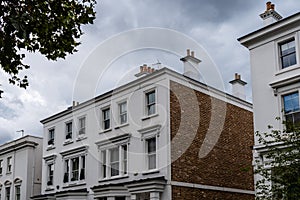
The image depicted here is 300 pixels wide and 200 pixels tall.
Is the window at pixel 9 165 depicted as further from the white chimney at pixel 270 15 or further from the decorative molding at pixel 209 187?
the white chimney at pixel 270 15

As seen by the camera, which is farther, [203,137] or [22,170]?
[22,170]

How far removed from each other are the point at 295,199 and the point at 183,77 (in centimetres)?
1225

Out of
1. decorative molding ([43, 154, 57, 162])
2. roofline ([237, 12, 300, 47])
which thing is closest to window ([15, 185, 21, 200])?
decorative molding ([43, 154, 57, 162])

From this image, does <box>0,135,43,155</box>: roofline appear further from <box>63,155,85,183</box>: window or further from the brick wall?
the brick wall

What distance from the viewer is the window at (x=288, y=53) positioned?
18.7 m

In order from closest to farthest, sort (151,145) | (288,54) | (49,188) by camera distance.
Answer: (288,54)
(151,145)
(49,188)

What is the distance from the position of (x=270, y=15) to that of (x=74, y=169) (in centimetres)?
1535

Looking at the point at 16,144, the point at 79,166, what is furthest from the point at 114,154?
the point at 16,144

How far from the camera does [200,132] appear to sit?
80.3 ft

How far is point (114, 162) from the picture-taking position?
2545cm

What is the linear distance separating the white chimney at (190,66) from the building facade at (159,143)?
0.22 feet

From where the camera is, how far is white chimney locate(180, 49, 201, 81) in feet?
84.1

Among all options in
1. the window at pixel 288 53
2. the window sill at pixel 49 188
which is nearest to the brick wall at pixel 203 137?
the window at pixel 288 53

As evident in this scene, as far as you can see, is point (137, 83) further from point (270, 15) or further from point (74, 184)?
point (270, 15)
